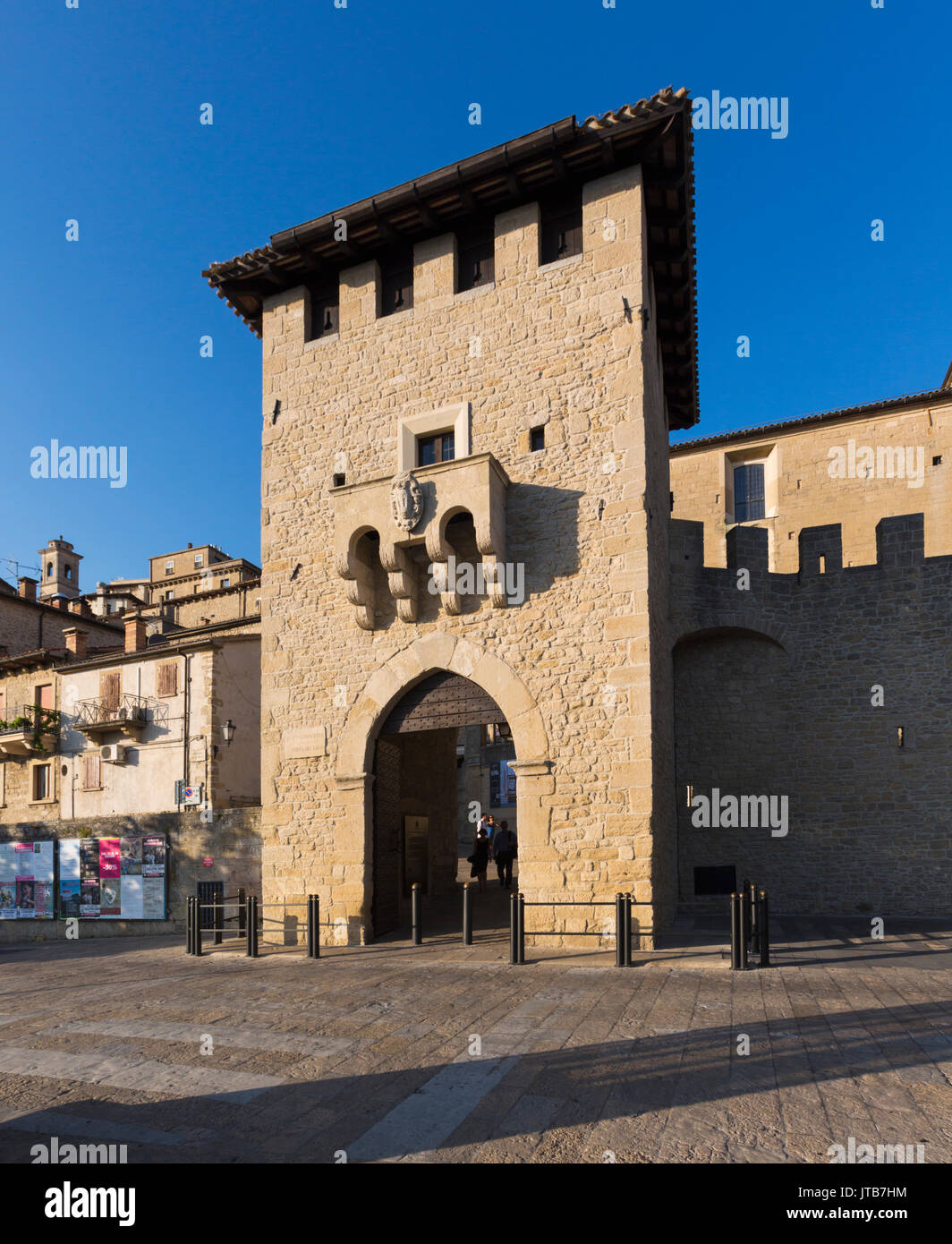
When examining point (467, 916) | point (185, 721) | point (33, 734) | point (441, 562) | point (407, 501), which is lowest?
point (467, 916)

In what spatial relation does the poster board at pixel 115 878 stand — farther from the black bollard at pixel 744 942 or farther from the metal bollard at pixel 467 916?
the black bollard at pixel 744 942

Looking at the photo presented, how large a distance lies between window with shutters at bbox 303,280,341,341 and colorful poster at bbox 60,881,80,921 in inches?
491

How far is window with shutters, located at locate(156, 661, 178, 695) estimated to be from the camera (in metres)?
21.2

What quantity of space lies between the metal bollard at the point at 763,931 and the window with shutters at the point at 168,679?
16.1 m

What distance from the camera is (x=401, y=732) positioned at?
12375 mm

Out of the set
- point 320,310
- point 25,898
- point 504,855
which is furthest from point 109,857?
point 320,310

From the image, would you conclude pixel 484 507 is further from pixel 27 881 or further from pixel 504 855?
pixel 27 881

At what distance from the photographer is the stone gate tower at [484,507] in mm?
10719

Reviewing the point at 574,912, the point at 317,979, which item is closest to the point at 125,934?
the point at 317,979

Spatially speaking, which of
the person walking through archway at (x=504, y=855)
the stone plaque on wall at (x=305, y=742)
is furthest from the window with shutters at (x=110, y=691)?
the stone plaque on wall at (x=305, y=742)

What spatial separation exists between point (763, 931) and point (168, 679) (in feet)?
54.5

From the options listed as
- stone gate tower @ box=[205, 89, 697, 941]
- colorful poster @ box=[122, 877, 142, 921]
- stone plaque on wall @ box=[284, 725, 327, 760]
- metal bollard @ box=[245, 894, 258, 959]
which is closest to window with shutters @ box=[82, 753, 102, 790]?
colorful poster @ box=[122, 877, 142, 921]
